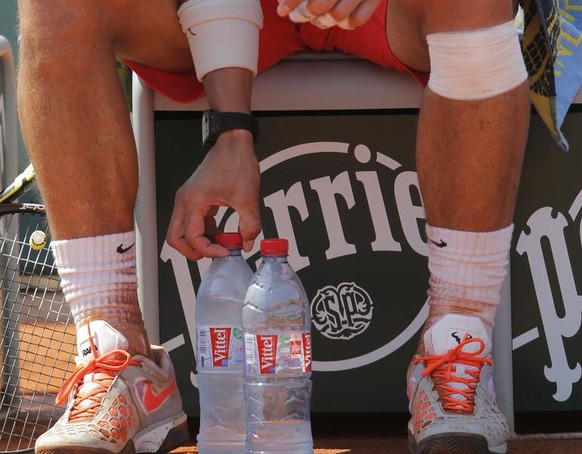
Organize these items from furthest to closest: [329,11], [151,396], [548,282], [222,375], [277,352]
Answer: [548,282], [222,375], [151,396], [277,352], [329,11]

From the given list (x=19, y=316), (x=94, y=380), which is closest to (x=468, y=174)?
(x=94, y=380)

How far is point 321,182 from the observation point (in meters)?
2.40

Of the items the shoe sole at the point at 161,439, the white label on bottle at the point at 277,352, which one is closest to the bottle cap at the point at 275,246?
the white label on bottle at the point at 277,352

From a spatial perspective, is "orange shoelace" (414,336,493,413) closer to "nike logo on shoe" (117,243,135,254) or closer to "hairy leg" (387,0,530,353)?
"hairy leg" (387,0,530,353)

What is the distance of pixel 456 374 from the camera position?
1.97 metres

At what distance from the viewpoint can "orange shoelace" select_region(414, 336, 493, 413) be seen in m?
1.94

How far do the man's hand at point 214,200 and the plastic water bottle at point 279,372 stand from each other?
2.7 inches

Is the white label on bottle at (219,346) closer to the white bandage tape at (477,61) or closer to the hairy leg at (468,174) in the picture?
the hairy leg at (468,174)

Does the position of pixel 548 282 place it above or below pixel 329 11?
below

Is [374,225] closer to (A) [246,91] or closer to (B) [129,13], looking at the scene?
(A) [246,91]

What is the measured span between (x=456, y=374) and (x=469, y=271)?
0.58 ft

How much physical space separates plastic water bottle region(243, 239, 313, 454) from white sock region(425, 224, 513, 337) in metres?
0.24

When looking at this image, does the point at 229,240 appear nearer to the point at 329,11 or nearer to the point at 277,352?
Result: the point at 277,352

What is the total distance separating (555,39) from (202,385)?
0.92 m
